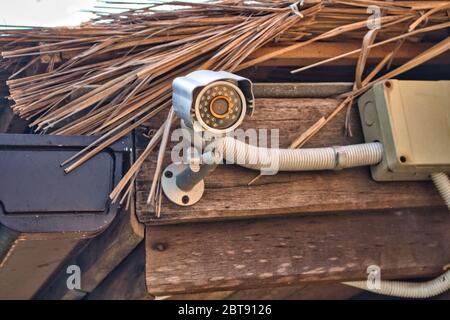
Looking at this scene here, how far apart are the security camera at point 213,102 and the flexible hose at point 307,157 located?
0.68 feet

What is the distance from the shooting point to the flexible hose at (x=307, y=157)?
120 cm

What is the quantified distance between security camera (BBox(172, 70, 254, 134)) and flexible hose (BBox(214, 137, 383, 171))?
0.21 m

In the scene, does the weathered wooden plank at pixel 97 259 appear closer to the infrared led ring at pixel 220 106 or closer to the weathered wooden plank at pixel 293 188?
the weathered wooden plank at pixel 293 188

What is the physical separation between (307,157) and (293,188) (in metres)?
0.08

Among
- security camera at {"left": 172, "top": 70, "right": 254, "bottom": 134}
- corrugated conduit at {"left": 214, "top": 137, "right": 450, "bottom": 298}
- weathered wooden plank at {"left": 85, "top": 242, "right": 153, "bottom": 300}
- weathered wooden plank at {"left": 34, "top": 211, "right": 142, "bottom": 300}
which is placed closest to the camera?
security camera at {"left": 172, "top": 70, "right": 254, "bottom": 134}

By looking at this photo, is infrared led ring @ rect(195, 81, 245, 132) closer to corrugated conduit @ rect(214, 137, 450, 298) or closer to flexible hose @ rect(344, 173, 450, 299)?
corrugated conduit @ rect(214, 137, 450, 298)

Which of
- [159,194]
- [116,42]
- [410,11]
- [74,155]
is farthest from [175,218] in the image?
[410,11]

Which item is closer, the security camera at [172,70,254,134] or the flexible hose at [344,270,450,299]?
the security camera at [172,70,254,134]

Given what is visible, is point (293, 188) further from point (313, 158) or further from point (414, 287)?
point (414, 287)

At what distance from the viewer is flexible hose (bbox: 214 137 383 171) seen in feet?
3.93

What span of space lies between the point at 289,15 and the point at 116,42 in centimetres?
36

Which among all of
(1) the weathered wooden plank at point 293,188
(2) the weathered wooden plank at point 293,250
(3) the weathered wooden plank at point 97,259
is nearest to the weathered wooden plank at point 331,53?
(1) the weathered wooden plank at point 293,188

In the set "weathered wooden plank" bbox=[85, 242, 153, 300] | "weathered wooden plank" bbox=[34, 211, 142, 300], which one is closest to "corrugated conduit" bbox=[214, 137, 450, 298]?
"weathered wooden plank" bbox=[34, 211, 142, 300]

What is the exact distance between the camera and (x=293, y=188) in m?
1.29
